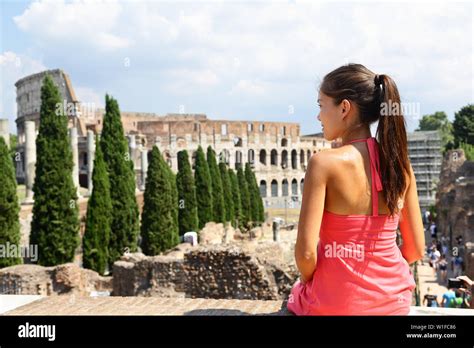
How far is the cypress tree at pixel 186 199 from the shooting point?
2611 cm

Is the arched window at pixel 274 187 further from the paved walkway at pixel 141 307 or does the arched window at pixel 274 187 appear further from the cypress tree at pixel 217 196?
the paved walkway at pixel 141 307

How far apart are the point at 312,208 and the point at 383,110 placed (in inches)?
25.7

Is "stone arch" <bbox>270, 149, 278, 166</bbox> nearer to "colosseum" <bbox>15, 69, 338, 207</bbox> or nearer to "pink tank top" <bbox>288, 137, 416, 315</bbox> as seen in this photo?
"colosseum" <bbox>15, 69, 338, 207</bbox>

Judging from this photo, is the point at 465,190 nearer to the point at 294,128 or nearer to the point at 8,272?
the point at 8,272

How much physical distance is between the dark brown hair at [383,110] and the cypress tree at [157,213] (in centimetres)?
1911

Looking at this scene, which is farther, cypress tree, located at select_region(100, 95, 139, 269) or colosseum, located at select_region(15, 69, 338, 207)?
colosseum, located at select_region(15, 69, 338, 207)

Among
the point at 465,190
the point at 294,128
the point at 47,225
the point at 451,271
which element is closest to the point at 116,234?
the point at 47,225

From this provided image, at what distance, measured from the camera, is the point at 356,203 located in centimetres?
253

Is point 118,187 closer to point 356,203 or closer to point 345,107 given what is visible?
point 345,107

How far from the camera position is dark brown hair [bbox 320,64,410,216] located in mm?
2566

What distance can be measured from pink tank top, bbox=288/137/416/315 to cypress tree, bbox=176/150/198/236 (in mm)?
23637

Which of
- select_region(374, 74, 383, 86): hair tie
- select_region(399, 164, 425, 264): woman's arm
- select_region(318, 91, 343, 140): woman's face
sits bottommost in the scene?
select_region(399, 164, 425, 264): woman's arm

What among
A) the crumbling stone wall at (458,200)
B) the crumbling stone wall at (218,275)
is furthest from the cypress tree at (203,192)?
the crumbling stone wall at (218,275)

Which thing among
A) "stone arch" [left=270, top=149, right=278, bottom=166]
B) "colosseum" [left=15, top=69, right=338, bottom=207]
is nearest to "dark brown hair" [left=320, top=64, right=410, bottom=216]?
"colosseum" [left=15, top=69, right=338, bottom=207]
